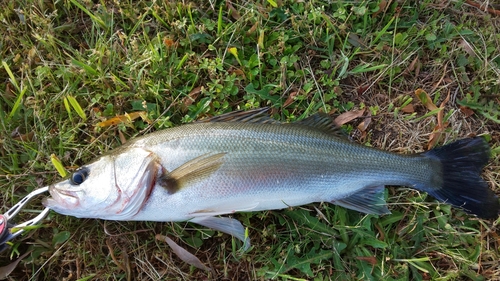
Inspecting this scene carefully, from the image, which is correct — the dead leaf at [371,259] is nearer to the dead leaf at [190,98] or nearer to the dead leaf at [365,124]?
the dead leaf at [365,124]

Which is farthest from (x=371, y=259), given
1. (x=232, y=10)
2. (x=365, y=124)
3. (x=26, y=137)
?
(x=26, y=137)

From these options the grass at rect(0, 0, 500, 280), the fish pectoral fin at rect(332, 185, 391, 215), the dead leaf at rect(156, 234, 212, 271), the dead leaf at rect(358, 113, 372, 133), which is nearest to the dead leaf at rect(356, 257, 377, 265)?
the grass at rect(0, 0, 500, 280)

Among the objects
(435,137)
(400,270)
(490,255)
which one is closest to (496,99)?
(435,137)

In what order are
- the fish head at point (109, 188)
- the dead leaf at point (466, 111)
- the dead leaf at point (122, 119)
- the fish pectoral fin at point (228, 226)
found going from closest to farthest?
the fish head at point (109, 188), the fish pectoral fin at point (228, 226), the dead leaf at point (122, 119), the dead leaf at point (466, 111)

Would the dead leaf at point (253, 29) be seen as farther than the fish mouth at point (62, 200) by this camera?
Yes

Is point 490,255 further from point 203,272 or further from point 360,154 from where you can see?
point 203,272

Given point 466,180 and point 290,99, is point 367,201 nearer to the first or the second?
point 466,180

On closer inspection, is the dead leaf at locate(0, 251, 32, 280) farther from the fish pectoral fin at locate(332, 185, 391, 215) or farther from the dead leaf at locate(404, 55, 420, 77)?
A: the dead leaf at locate(404, 55, 420, 77)

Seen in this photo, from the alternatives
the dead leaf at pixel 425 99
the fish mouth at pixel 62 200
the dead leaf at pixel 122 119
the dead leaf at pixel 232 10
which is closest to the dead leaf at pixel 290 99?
the dead leaf at pixel 232 10
